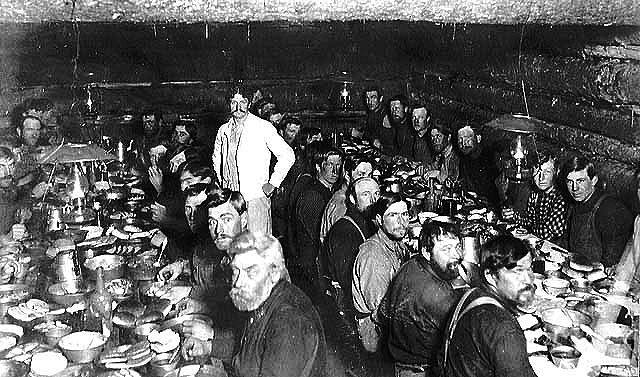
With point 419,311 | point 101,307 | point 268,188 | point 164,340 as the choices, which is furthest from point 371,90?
point 164,340

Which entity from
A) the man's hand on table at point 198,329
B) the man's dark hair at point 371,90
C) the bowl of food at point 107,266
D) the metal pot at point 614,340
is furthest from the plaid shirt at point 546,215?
the man's dark hair at point 371,90

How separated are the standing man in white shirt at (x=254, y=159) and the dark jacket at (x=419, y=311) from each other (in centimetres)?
233

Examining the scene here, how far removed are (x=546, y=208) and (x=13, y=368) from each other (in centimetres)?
434

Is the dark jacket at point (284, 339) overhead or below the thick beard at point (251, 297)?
below

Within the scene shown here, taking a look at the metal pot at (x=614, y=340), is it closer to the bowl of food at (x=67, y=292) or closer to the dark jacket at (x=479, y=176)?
the bowl of food at (x=67, y=292)

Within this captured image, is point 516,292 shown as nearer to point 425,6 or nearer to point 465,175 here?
point 425,6

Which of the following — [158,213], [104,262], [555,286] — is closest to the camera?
[555,286]

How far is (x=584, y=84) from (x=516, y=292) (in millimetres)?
4086

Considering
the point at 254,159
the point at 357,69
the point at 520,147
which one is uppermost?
the point at 357,69

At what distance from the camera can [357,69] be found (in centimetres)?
1198

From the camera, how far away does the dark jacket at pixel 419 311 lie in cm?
349

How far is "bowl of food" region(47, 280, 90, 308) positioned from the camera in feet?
12.3

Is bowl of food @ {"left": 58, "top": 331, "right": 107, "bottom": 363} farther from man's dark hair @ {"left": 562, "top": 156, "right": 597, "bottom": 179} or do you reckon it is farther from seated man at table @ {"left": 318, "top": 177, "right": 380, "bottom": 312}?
man's dark hair @ {"left": 562, "top": 156, "right": 597, "bottom": 179}

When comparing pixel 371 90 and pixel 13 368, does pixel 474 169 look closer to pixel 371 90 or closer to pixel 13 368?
pixel 371 90
